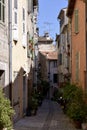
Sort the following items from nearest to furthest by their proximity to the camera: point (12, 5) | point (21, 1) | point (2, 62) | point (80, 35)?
point (2, 62), point (12, 5), point (80, 35), point (21, 1)

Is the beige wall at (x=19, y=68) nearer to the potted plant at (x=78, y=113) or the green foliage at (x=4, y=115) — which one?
the potted plant at (x=78, y=113)

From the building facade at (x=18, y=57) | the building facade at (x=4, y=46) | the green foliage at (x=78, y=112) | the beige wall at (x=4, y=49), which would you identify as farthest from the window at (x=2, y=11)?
the green foliage at (x=78, y=112)

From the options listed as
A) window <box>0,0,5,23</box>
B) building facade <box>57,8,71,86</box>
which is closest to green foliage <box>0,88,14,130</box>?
window <box>0,0,5,23</box>

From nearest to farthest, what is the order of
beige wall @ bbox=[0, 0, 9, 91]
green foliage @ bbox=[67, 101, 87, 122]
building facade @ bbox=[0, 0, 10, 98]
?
beige wall @ bbox=[0, 0, 9, 91] < building facade @ bbox=[0, 0, 10, 98] < green foliage @ bbox=[67, 101, 87, 122]

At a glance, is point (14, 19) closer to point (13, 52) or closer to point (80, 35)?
point (13, 52)

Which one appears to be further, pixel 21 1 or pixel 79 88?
pixel 21 1

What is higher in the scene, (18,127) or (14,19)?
(14,19)

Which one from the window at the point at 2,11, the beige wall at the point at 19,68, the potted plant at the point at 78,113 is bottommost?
the potted plant at the point at 78,113

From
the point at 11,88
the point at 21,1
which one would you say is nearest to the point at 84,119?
the point at 11,88

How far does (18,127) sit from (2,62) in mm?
4007

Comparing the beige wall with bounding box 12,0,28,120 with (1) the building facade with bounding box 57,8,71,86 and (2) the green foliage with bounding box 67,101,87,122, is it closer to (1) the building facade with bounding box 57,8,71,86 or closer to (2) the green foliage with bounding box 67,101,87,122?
(2) the green foliage with bounding box 67,101,87,122

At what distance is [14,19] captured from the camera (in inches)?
970

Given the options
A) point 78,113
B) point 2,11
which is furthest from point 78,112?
point 2,11

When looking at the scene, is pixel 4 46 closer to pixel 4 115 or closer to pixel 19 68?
pixel 19 68
